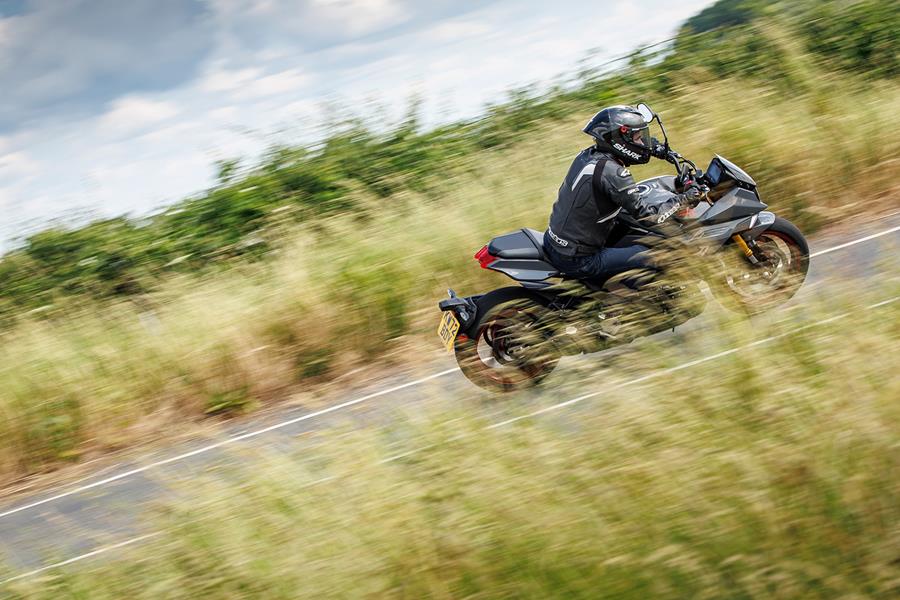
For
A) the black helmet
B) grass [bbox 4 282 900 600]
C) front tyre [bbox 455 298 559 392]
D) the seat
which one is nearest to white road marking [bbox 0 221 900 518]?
front tyre [bbox 455 298 559 392]

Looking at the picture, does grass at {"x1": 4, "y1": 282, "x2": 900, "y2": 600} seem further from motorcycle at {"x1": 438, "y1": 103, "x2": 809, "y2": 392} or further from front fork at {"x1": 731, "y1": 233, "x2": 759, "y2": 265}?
front fork at {"x1": 731, "y1": 233, "x2": 759, "y2": 265}

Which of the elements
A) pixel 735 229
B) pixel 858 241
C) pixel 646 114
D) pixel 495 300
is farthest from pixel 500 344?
pixel 858 241

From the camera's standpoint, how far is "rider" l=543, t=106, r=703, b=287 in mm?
6875

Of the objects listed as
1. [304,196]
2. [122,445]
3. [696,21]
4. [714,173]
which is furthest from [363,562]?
[696,21]

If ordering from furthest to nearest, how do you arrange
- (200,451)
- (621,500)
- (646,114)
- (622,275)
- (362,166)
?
1. (362,166)
2. (200,451)
3. (646,114)
4. (622,275)
5. (621,500)

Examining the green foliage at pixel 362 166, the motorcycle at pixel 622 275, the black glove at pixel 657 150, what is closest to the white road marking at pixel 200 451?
the motorcycle at pixel 622 275

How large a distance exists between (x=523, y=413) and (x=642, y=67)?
10623 millimetres

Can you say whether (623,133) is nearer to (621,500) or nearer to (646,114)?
(646,114)

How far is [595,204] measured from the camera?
6973 mm

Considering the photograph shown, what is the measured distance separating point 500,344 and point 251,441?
8.49 feet

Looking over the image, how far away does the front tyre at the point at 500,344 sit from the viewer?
6.63 m

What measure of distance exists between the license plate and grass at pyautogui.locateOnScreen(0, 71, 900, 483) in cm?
218

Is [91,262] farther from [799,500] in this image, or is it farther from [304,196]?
[799,500]

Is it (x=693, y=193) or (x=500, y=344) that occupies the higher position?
(x=693, y=193)
